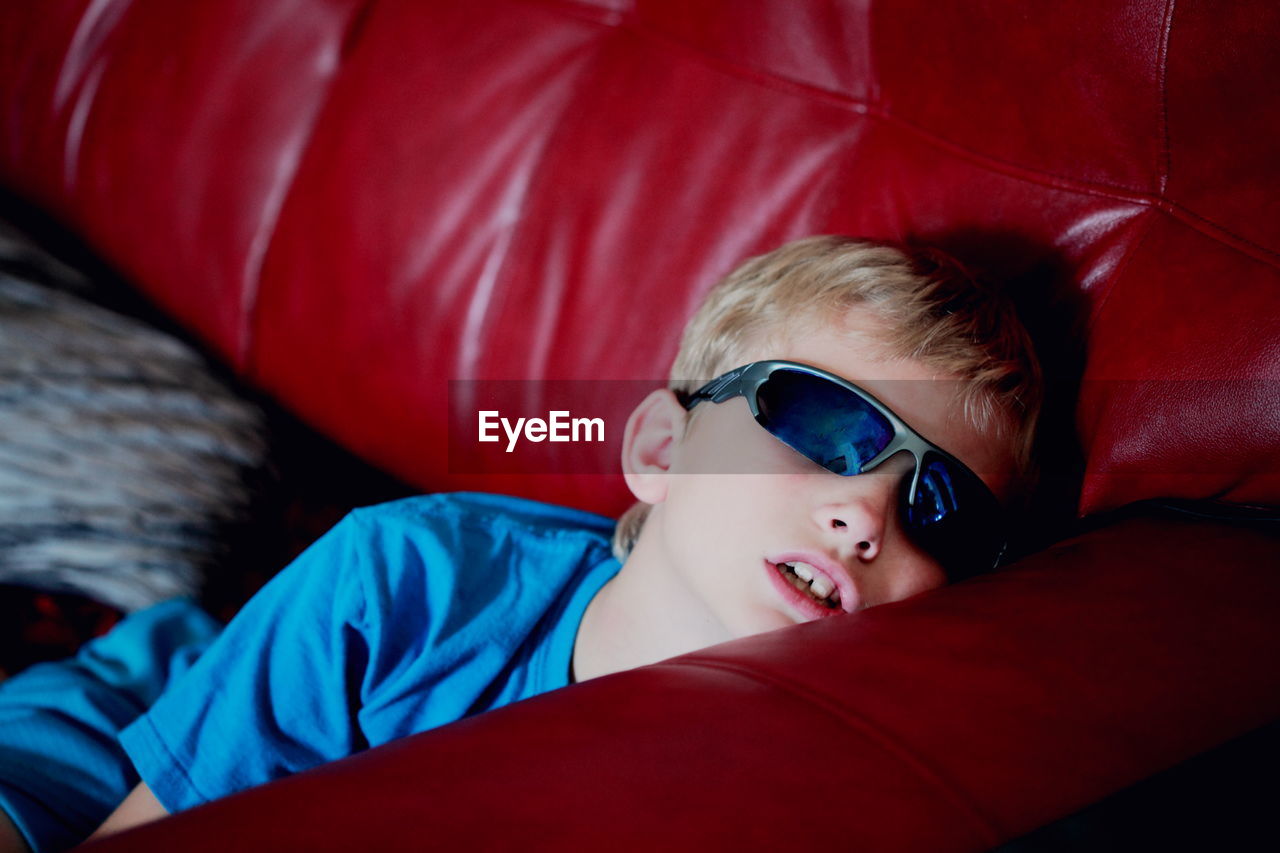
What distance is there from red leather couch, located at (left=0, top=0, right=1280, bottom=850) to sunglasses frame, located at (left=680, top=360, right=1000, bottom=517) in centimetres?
13

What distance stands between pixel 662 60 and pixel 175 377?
67cm

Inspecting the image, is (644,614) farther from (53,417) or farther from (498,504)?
(53,417)

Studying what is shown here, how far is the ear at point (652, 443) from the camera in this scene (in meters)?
0.88

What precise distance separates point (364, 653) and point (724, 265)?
0.53 metres

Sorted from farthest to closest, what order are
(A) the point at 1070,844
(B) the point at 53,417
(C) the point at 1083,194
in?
(B) the point at 53,417
(C) the point at 1083,194
(A) the point at 1070,844

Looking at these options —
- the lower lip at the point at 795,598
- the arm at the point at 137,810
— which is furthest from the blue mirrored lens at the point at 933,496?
the arm at the point at 137,810

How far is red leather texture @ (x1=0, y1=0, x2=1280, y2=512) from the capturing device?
698 mm

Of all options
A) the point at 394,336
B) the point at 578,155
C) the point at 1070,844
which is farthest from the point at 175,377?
the point at 1070,844

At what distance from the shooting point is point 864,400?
729 mm

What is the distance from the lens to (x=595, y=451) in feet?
3.36

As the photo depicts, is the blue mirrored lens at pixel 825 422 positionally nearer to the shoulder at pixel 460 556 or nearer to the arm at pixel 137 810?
the shoulder at pixel 460 556

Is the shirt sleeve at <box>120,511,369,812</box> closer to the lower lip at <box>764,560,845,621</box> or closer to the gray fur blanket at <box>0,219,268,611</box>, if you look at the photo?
the gray fur blanket at <box>0,219,268,611</box>

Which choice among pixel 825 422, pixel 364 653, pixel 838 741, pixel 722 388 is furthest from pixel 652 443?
pixel 838 741

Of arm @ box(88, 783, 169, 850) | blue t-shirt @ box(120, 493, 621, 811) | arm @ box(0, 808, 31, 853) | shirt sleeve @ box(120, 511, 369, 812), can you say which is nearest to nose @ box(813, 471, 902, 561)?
blue t-shirt @ box(120, 493, 621, 811)
